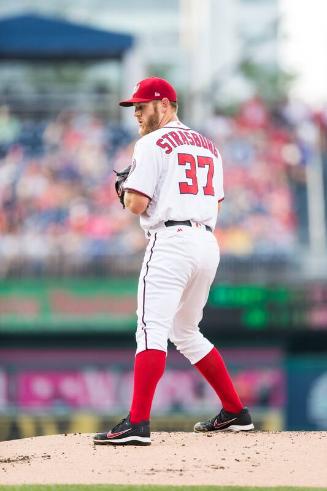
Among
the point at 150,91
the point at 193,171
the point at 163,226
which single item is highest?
the point at 150,91

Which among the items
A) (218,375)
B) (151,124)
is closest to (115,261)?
(218,375)

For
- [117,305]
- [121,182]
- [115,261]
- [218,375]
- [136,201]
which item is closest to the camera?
[136,201]

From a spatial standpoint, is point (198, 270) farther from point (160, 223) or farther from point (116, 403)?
point (116, 403)

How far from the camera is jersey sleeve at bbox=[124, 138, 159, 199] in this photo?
17.7 ft

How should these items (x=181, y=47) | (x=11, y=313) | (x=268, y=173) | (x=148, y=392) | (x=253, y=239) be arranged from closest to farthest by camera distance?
(x=148, y=392), (x=11, y=313), (x=253, y=239), (x=268, y=173), (x=181, y=47)

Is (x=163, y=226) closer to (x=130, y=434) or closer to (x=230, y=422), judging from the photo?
(x=130, y=434)

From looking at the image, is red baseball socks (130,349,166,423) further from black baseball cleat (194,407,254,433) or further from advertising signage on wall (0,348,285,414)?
advertising signage on wall (0,348,285,414)

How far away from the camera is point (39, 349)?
15.6 m

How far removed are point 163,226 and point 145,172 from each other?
0.92ft

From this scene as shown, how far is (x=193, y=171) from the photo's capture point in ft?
18.3

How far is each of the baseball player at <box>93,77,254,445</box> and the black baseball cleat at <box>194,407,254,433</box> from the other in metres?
0.57

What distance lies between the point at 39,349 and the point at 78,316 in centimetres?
94

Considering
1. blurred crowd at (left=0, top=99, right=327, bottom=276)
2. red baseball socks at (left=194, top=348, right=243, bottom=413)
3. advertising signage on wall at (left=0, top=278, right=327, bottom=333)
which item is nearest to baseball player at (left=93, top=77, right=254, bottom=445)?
red baseball socks at (left=194, top=348, right=243, bottom=413)

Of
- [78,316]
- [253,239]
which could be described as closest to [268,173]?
[253,239]
